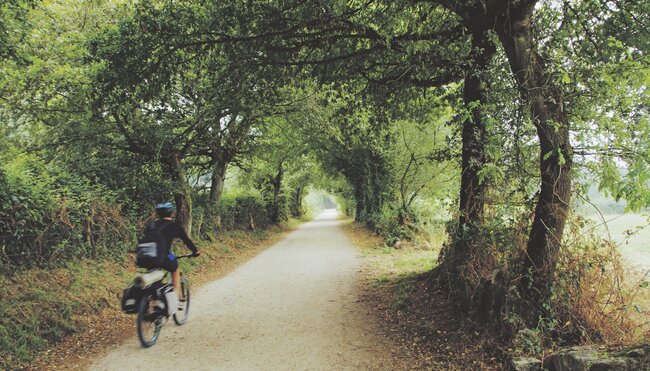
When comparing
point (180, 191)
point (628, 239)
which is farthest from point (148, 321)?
point (180, 191)

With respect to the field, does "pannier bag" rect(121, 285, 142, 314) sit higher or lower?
lower

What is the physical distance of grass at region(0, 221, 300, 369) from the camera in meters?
5.10

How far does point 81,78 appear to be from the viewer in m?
8.53

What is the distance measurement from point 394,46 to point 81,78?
739 cm

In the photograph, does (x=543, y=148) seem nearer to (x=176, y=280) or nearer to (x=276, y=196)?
(x=176, y=280)

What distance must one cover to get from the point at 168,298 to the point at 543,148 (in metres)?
5.69

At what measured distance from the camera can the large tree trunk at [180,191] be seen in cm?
1148

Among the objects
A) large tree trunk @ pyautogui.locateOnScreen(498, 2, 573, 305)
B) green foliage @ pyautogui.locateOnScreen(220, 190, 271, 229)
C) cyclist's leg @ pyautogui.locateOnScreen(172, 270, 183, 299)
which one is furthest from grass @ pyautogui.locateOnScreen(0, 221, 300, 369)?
green foliage @ pyautogui.locateOnScreen(220, 190, 271, 229)

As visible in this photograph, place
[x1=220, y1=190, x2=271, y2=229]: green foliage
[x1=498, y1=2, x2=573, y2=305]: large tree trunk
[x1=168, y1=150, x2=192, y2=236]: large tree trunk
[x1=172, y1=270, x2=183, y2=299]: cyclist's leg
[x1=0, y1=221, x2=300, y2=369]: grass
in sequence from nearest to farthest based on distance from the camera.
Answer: [x1=498, y1=2, x2=573, y2=305]: large tree trunk, [x1=0, y1=221, x2=300, y2=369]: grass, [x1=172, y1=270, x2=183, y2=299]: cyclist's leg, [x1=168, y1=150, x2=192, y2=236]: large tree trunk, [x1=220, y1=190, x2=271, y2=229]: green foliage

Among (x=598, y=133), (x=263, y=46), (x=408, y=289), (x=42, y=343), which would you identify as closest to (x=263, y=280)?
(x=408, y=289)

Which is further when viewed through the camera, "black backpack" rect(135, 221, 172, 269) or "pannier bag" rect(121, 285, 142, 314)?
"black backpack" rect(135, 221, 172, 269)

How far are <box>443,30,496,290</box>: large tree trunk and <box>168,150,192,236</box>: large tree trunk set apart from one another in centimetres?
860

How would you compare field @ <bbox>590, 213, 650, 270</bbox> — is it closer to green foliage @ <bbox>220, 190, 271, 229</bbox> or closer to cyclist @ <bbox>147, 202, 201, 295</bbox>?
cyclist @ <bbox>147, 202, 201, 295</bbox>

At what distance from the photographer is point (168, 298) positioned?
5578 millimetres
